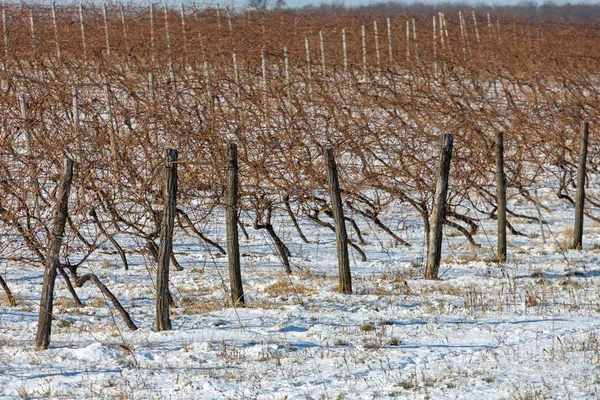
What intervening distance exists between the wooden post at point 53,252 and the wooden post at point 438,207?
3849 mm

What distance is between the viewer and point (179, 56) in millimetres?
17875

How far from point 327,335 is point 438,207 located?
2639mm

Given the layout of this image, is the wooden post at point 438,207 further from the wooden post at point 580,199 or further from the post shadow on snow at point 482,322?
the wooden post at point 580,199

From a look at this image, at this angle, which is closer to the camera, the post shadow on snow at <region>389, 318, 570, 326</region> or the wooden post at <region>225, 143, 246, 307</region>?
the post shadow on snow at <region>389, 318, 570, 326</region>

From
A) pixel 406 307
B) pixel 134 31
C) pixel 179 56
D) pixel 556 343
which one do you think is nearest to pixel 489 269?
pixel 406 307

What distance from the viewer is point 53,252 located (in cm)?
526

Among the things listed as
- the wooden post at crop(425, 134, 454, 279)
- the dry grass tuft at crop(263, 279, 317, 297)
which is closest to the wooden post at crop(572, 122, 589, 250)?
the wooden post at crop(425, 134, 454, 279)

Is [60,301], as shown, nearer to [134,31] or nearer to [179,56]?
[179,56]

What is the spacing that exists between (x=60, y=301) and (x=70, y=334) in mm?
1341

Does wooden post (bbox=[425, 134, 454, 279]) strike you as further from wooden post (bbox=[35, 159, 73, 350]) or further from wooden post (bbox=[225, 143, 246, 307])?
wooden post (bbox=[35, 159, 73, 350])

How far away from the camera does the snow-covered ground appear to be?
4508 mm

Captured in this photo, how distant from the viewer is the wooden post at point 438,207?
7.71 metres

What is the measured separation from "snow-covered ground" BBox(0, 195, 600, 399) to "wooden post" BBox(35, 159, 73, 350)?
0.48 ft

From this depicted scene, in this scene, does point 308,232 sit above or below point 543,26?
below
